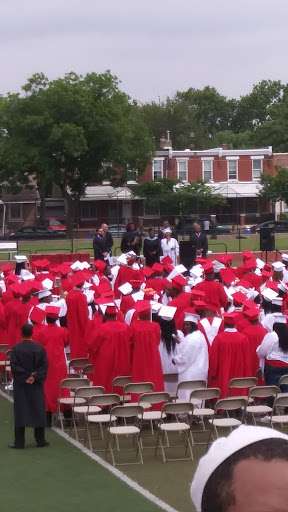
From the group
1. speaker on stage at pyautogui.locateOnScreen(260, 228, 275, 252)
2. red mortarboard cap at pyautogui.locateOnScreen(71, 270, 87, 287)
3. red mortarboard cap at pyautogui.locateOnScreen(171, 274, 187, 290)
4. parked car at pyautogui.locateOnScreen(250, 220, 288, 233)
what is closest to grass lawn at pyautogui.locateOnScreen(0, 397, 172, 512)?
red mortarboard cap at pyautogui.locateOnScreen(171, 274, 187, 290)

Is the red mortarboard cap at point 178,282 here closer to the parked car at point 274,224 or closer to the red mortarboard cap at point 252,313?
the red mortarboard cap at point 252,313

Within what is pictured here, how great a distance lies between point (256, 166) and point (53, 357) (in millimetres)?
64823

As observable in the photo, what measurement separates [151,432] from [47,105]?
4737 cm

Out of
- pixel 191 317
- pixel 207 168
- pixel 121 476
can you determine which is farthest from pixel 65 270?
pixel 207 168

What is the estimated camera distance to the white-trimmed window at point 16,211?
6750 cm

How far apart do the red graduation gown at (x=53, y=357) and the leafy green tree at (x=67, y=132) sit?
4343 cm

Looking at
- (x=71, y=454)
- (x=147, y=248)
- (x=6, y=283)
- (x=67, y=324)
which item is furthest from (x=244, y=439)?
(x=147, y=248)

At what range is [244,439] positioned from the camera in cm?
126

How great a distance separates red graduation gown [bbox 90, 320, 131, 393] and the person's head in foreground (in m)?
10.1

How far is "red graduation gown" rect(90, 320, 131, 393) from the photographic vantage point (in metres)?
11.3

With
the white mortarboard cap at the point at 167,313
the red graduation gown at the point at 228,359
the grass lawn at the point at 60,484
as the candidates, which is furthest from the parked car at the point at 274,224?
the grass lawn at the point at 60,484

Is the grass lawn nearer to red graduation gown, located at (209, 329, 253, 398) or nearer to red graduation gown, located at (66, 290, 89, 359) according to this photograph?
red graduation gown, located at (209, 329, 253, 398)

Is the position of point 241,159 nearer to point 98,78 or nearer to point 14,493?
point 98,78

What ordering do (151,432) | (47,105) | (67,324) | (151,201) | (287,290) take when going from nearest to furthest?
(151,432), (287,290), (67,324), (151,201), (47,105)
